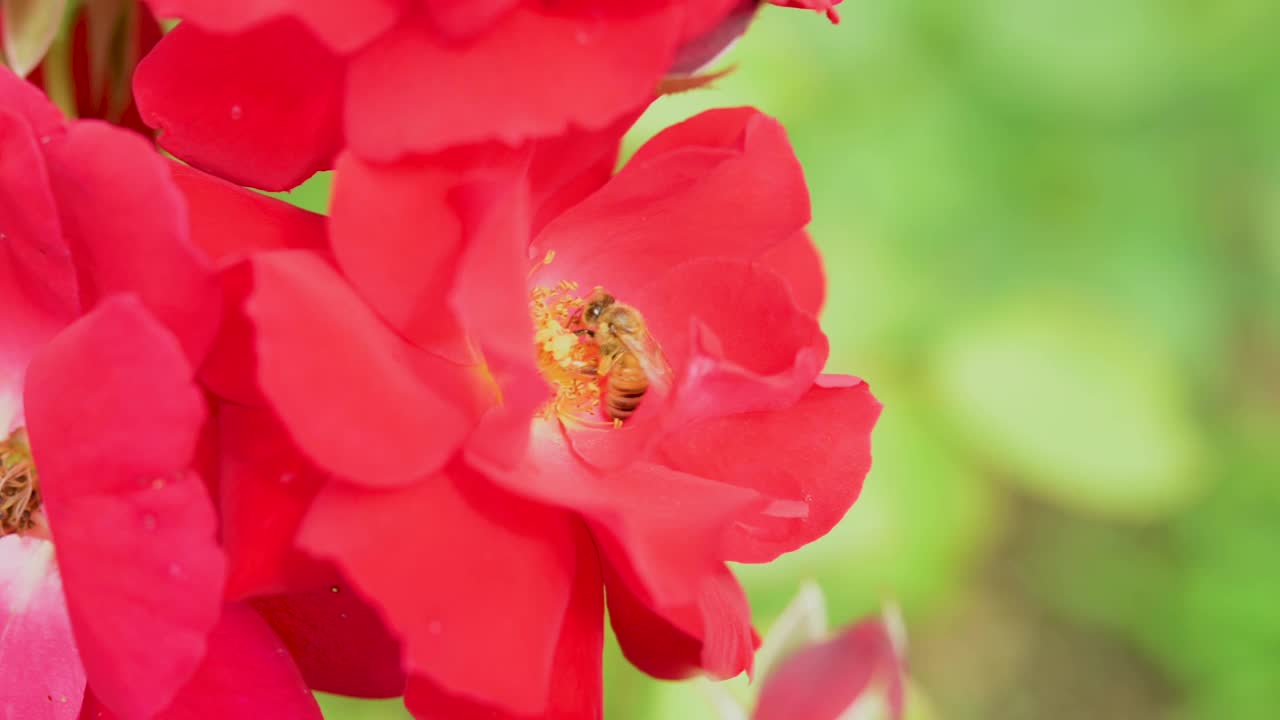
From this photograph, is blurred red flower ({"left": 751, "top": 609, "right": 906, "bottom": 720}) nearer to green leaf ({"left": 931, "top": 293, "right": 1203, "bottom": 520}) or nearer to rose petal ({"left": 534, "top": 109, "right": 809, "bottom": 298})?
rose petal ({"left": 534, "top": 109, "right": 809, "bottom": 298})

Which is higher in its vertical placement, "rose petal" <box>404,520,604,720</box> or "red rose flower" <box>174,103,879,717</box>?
"red rose flower" <box>174,103,879,717</box>

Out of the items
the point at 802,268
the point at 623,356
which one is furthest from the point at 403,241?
the point at 802,268

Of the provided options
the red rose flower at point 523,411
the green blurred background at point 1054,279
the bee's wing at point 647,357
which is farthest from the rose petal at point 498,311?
the green blurred background at point 1054,279

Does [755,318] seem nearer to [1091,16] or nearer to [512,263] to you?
[512,263]

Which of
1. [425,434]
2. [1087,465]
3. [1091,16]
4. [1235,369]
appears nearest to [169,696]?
[425,434]

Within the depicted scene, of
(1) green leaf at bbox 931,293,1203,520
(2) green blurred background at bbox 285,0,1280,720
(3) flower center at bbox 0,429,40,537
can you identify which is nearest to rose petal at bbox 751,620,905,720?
(3) flower center at bbox 0,429,40,537

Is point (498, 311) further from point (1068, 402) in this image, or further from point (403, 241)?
point (1068, 402)
